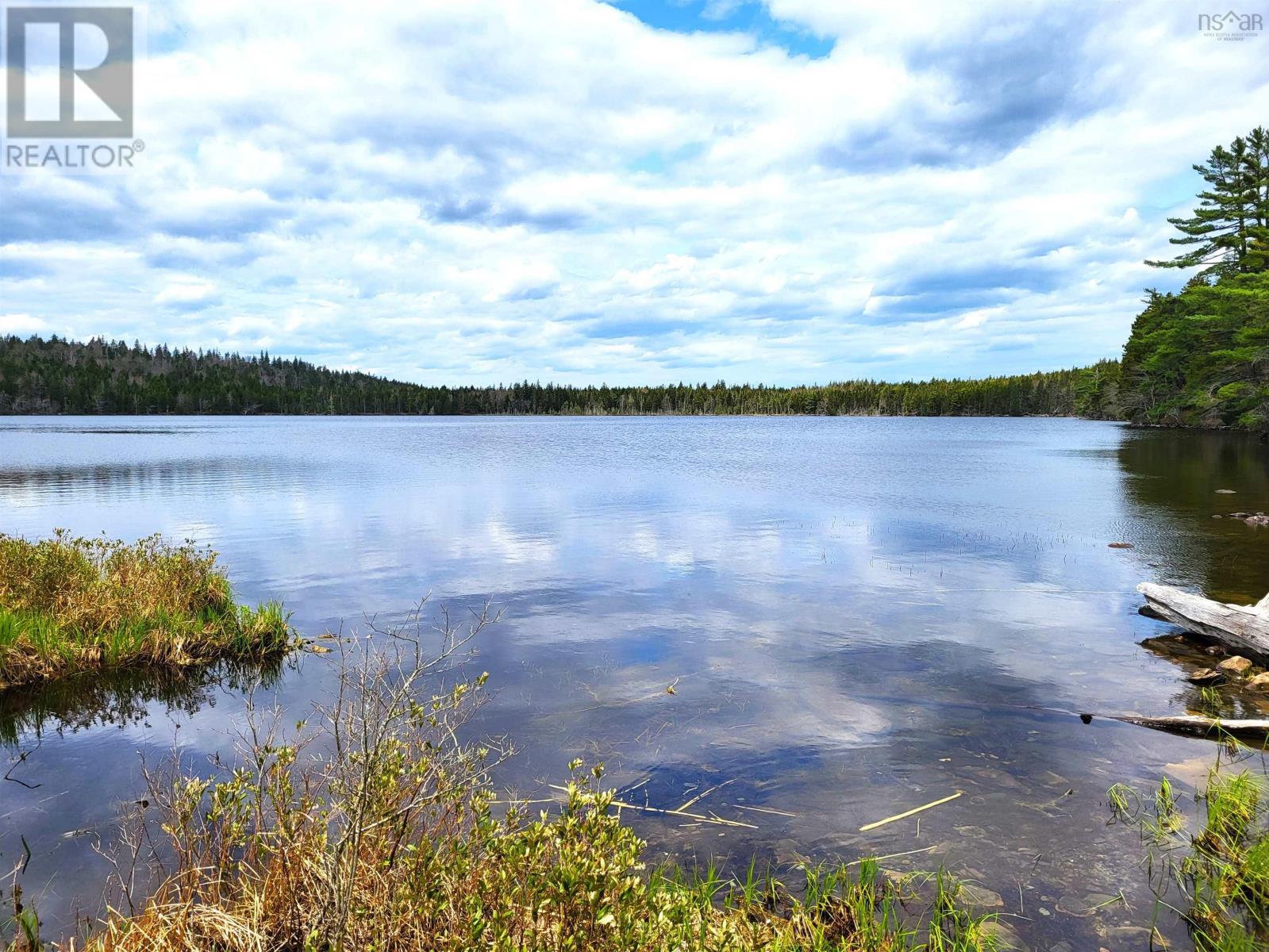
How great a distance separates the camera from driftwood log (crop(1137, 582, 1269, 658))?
1373cm

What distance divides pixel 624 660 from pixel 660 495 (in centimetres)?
2726

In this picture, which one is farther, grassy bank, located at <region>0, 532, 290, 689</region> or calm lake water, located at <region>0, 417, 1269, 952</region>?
grassy bank, located at <region>0, 532, 290, 689</region>

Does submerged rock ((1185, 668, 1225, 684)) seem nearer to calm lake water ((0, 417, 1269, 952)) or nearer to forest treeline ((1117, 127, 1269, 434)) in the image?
calm lake water ((0, 417, 1269, 952))

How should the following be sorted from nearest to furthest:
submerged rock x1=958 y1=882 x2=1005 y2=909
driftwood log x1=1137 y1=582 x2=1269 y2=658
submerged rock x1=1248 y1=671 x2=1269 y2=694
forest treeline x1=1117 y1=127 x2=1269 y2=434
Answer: submerged rock x1=958 y1=882 x2=1005 y2=909, submerged rock x1=1248 y1=671 x2=1269 y2=694, driftwood log x1=1137 y1=582 x2=1269 y2=658, forest treeline x1=1117 y1=127 x2=1269 y2=434

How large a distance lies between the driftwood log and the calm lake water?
83 centimetres

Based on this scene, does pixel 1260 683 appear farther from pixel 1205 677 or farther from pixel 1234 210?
pixel 1234 210

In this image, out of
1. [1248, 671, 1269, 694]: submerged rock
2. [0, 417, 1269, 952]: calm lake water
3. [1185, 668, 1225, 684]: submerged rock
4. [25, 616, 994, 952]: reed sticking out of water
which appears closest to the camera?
[25, 616, 994, 952]: reed sticking out of water

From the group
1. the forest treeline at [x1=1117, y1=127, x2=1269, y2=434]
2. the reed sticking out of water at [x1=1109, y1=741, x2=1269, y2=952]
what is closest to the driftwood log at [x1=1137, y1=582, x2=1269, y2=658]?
the reed sticking out of water at [x1=1109, y1=741, x2=1269, y2=952]

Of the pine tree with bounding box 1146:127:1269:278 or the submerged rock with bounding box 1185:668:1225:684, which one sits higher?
the pine tree with bounding box 1146:127:1269:278

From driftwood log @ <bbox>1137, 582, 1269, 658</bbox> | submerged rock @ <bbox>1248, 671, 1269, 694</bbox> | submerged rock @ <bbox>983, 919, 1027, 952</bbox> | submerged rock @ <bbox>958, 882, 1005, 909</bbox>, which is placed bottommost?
submerged rock @ <bbox>958, 882, 1005, 909</bbox>

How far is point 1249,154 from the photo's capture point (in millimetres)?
75625

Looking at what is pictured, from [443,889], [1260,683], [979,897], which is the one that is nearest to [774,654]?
[979,897]

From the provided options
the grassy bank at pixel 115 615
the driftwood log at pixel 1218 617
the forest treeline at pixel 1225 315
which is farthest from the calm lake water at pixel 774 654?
the forest treeline at pixel 1225 315

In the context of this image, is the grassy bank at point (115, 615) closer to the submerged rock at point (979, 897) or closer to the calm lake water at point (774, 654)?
the calm lake water at point (774, 654)
